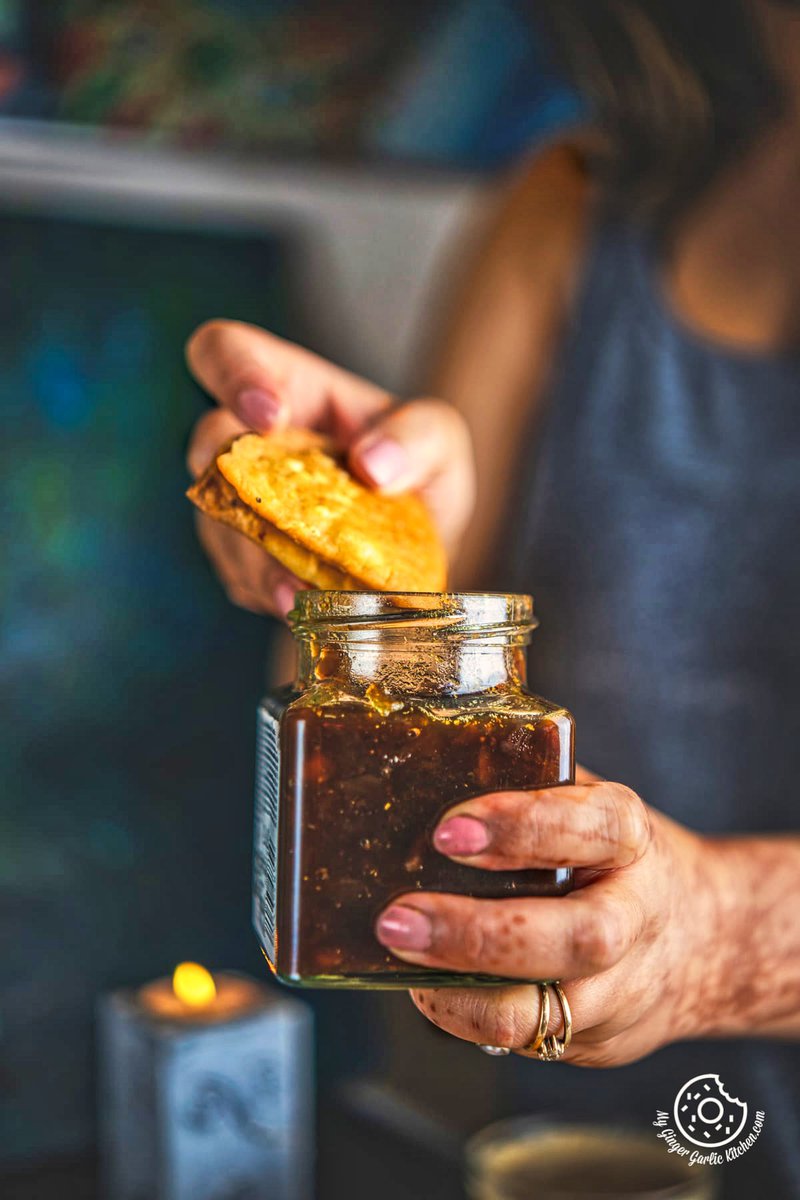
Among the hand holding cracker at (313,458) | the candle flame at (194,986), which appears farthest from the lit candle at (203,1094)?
the hand holding cracker at (313,458)

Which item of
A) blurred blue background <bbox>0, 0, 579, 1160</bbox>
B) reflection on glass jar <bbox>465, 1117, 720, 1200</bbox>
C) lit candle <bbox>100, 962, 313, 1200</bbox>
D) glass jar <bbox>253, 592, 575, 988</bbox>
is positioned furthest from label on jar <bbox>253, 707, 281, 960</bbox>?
blurred blue background <bbox>0, 0, 579, 1160</bbox>

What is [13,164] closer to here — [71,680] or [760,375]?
[71,680]

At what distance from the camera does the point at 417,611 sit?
41cm

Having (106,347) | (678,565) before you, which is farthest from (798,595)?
(106,347)

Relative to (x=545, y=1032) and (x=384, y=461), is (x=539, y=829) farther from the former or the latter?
(x=384, y=461)

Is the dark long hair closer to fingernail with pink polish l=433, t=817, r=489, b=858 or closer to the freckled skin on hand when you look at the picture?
the freckled skin on hand

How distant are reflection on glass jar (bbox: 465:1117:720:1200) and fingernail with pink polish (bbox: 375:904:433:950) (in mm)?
337

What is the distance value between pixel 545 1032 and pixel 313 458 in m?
0.28

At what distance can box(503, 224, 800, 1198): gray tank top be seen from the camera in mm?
1034

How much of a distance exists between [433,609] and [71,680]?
90 centimetres

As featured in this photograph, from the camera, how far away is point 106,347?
3.98 ft

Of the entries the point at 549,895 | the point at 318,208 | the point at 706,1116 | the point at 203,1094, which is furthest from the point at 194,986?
the point at 318,208

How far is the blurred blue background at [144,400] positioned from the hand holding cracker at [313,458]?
1.77 ft

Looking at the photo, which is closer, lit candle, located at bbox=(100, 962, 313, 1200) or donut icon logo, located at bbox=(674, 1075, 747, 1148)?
donut icon logo, located at bbox=(674, 1075, 747, 1148)
